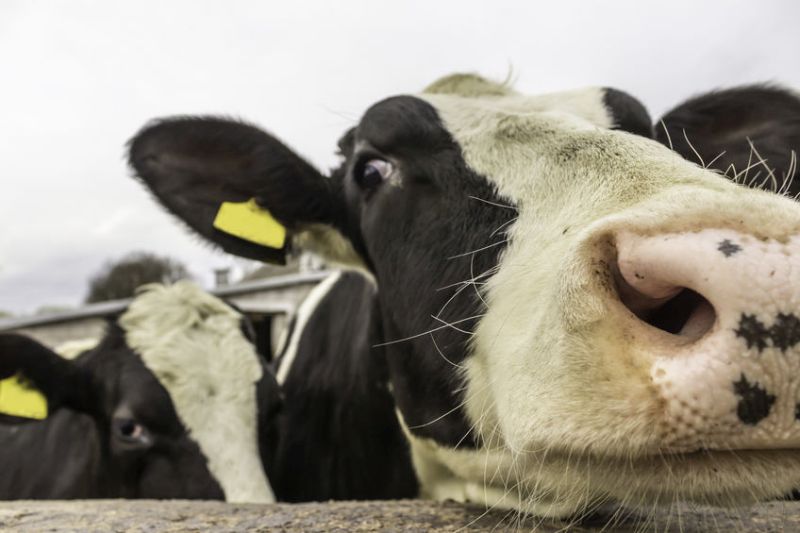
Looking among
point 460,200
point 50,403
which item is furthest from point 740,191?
point 50,403

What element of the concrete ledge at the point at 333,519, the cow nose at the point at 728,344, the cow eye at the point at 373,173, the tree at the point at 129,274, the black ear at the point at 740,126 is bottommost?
the tree at the point at 129,274

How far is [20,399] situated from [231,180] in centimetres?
185

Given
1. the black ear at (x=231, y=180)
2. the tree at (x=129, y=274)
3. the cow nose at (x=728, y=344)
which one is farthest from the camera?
the tree at (x=129, y=274)

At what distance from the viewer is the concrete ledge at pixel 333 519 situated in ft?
5.83

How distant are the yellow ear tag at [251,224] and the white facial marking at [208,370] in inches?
46.9

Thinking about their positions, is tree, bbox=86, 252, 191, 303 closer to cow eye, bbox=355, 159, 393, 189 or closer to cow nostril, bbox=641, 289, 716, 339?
cow eye, bbox=355, 159, 393, 189

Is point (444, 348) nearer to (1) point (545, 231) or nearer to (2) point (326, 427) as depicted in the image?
(1) point (545, 231)

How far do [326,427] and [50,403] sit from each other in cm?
152

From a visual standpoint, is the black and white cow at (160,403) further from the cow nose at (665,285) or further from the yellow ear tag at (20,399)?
the cow nose at (665,285)

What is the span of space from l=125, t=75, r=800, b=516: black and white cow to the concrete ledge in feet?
0.60

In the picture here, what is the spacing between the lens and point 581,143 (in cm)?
198

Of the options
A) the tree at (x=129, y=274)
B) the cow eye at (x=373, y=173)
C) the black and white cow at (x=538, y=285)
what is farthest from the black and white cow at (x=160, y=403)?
the tree at (x=129, y=274)

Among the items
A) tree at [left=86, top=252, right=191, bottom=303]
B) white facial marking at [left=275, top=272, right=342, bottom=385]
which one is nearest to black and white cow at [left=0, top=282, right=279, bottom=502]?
white facial marking at [left=275, top=272, right=342, bottom=385]

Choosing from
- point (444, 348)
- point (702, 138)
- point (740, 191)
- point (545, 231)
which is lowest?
point (444, 348)
